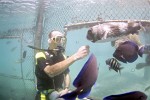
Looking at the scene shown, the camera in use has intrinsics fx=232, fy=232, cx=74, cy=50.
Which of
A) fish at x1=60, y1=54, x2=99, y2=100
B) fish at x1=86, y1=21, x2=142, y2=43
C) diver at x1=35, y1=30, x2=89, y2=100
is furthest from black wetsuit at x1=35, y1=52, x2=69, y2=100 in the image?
fish at x1=60, y1=54, x2=99, y2=100

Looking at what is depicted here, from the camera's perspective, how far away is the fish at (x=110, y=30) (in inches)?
102

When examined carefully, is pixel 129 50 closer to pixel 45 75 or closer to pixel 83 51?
pixel 83 51

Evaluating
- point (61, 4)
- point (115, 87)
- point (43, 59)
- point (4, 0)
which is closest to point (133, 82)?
point (115, 87)

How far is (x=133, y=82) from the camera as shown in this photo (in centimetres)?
2461

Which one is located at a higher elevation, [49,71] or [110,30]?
[110,30]

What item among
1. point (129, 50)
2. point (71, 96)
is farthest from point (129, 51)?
point (71, 96)

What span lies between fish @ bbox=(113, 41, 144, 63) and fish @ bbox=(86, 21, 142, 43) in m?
0.26

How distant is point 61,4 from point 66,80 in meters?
18.5

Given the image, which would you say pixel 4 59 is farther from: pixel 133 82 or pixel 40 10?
pixel 40 10

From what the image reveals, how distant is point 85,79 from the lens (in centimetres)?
146

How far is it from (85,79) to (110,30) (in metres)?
1.28

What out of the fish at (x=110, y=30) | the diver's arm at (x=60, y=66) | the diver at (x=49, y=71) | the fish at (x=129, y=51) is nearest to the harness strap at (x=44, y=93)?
the diver at (x=49, y=71)

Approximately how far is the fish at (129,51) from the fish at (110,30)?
26 cm

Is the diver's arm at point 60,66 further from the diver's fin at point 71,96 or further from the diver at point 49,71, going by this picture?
the diver's fin at point 71,96
